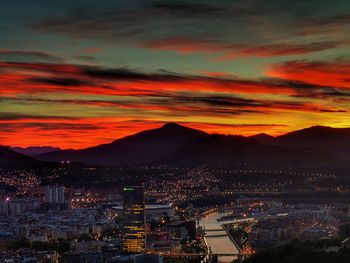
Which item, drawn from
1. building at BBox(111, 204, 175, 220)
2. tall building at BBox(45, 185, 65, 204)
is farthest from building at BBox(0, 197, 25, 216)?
building at BBox(111, 204, 175, 220)

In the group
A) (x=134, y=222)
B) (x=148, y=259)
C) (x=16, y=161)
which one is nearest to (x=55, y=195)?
(x=134, y=222)

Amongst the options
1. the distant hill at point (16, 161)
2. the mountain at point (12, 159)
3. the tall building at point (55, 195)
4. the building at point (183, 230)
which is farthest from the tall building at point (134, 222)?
the mountain at point (12, 159)

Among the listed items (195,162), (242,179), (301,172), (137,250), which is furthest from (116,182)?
(137,250)

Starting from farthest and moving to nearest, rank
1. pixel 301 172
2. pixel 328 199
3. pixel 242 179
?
pixel 301 172 < pixel 242 179 < pixel 328 199

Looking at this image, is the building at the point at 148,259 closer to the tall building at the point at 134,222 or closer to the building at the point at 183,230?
the tall building at the point at 134,222

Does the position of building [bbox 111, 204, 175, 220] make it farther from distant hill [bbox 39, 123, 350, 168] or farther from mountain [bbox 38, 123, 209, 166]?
mountain [bbox 38, 123, 209, 166]

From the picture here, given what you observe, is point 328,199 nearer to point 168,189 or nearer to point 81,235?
point 168,189

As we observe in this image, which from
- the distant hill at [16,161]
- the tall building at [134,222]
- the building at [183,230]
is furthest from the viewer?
the distant hill at [16,161]

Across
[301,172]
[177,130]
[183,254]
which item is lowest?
[183,254]
